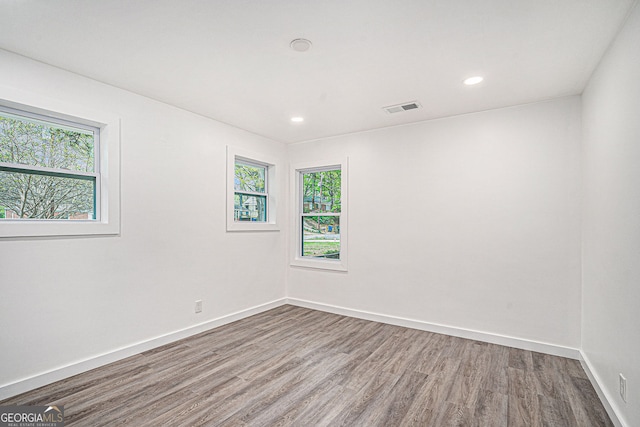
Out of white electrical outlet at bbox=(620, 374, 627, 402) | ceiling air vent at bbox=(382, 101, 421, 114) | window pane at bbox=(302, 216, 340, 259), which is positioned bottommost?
white electrical outlet at bbox=(620, 374, 627, 402)

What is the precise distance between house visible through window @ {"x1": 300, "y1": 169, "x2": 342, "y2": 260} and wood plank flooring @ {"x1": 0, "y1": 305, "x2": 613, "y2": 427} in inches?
62.3

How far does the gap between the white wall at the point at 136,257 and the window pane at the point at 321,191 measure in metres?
1.01

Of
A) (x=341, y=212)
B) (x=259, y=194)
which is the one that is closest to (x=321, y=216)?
(x=341, y=212)

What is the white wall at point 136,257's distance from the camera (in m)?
2.41

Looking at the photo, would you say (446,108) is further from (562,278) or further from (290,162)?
(290,162)

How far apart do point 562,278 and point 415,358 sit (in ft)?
5.35

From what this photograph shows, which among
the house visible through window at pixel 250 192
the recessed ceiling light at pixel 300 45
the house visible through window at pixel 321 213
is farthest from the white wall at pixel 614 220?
the house visible through window at pixel 250 192

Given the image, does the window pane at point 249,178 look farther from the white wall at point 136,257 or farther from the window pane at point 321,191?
the window pane at point 321,191

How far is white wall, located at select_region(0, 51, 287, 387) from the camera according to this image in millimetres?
2414

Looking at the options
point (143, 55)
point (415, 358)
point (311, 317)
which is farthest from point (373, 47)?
point (311, 317)

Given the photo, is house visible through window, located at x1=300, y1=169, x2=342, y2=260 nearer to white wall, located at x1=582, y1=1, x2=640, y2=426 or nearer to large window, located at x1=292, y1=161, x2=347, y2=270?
large window, located at x1=292, y1=161, x2=347, y2=270

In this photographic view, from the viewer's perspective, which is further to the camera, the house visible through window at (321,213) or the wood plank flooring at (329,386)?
the house visible through window at (321,213)

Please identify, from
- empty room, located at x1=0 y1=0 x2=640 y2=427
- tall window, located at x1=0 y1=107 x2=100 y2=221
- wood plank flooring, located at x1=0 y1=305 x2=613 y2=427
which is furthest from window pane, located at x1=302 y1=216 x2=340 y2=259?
tall window, located at x1=0 y1=107 x2=100 y2=221

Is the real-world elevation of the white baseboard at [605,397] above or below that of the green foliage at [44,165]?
below
